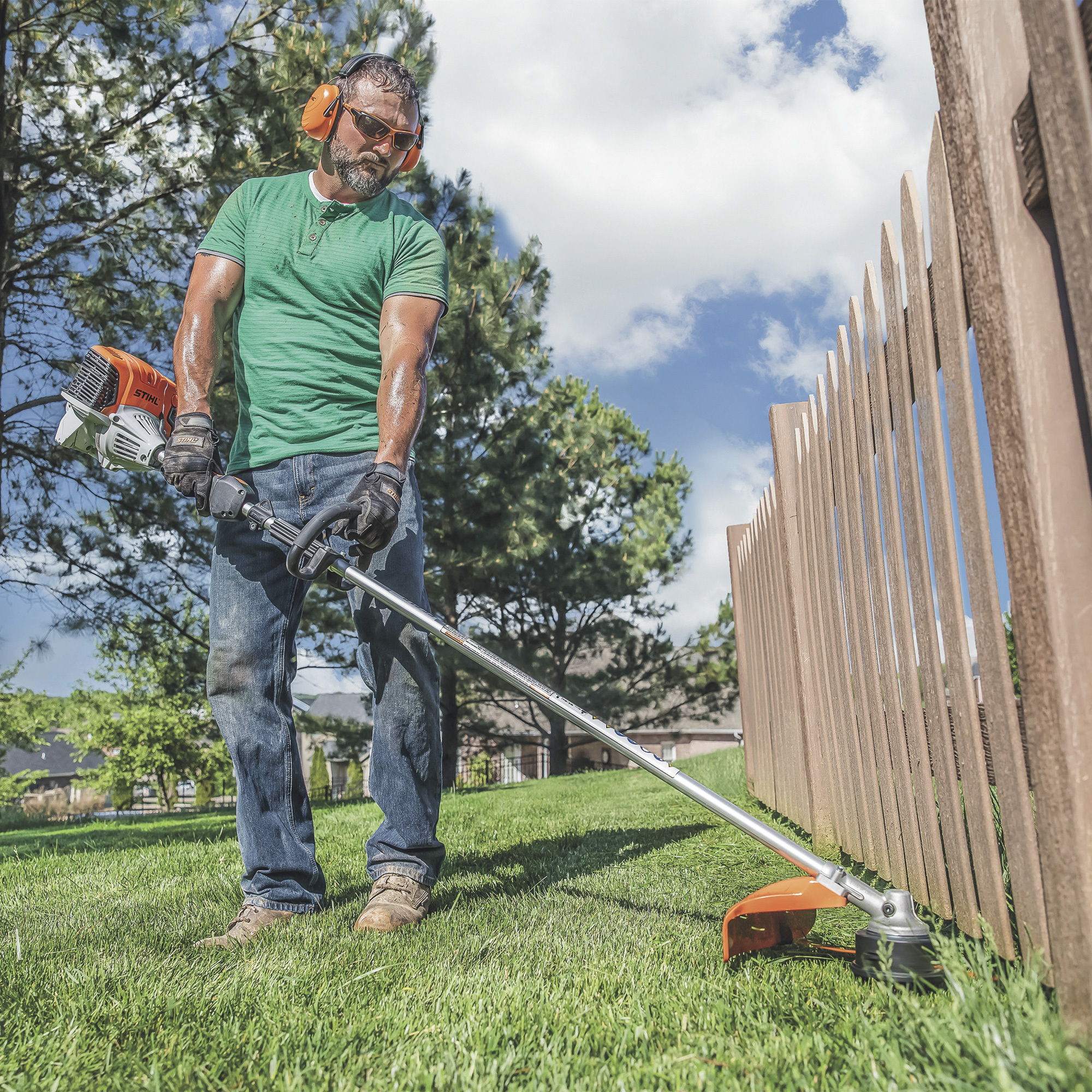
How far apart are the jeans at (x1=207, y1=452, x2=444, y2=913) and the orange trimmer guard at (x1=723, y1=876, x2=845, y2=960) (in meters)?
0.92

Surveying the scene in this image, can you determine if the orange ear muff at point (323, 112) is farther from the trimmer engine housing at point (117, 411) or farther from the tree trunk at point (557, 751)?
the tree trunk at point (557, 751)

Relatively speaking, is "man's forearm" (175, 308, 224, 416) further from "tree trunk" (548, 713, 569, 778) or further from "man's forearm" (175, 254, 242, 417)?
"tree trunk" (548, 713, 569, 778)

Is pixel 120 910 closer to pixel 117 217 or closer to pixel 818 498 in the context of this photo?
pixel 818 498

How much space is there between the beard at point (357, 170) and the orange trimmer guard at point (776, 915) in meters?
2.20

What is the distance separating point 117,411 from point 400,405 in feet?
3.22

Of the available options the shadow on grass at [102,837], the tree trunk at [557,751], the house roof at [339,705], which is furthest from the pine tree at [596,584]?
the house roof at [339,705]

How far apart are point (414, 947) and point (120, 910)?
1.11 metres

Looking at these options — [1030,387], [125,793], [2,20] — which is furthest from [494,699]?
[1030,387]

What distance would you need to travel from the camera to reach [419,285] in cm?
256

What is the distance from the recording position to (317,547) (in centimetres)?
221

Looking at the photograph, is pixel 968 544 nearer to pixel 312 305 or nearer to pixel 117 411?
pixel 312 305

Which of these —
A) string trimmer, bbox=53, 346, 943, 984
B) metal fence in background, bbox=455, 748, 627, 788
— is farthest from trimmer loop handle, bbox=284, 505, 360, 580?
metal fence in background, bbox=455, 748, 627, 788

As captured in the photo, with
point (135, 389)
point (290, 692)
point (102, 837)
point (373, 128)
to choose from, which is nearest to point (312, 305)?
point (373, 128)

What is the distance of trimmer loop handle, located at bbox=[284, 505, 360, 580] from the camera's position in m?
2.13
